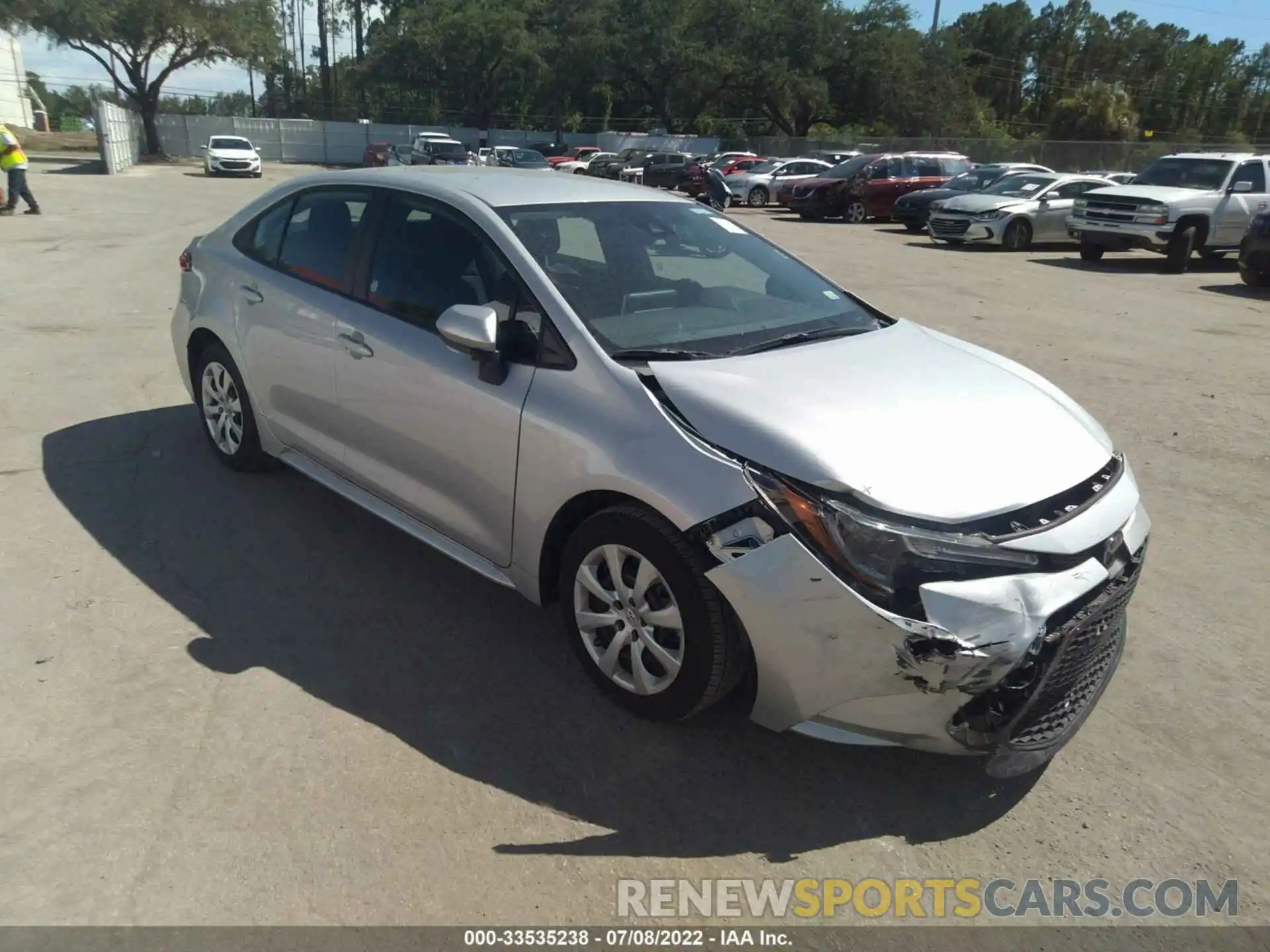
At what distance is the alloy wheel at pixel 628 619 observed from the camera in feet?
10.2

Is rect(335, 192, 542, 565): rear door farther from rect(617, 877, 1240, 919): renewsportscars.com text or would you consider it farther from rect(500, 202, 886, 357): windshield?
rect(617, 877, 1240, 919): renewsportscars.com text

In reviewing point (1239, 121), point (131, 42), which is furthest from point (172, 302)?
point (1239, 121)

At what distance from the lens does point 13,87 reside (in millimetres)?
63531

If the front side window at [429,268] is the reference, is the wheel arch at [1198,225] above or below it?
below

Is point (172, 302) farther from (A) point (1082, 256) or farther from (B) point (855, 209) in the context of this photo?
(B) point (855, 209)

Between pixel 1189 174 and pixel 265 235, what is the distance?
17606 mm

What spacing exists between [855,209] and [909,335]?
2336 centimetres

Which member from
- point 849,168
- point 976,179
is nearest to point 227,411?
point 976,179

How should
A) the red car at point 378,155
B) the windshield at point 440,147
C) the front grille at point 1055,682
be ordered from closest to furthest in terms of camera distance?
the front grille at point 1055,682, the windshield at point 440,147, the red car at point 378,155

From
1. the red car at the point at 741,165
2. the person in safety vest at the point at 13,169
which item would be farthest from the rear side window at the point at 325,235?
the red car at the point at 741,165

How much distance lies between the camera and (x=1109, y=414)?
7.18m

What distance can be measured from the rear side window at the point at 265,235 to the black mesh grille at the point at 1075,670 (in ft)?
13.2

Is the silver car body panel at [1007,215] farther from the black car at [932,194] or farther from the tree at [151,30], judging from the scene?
the tree at [151,30]

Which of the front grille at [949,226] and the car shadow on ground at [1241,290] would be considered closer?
the car shadow on ground at [1241,290]
